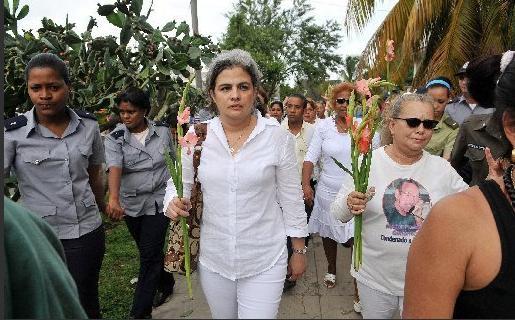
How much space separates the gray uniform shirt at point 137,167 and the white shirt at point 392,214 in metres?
1.77

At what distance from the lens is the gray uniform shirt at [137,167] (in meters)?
3.84

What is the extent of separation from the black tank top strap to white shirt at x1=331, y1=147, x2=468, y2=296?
1.35 meters

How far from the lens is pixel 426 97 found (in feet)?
8.86

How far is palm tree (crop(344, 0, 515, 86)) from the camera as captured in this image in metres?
8.61

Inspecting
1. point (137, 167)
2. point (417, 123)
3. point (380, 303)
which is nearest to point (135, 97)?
point (137, 167)

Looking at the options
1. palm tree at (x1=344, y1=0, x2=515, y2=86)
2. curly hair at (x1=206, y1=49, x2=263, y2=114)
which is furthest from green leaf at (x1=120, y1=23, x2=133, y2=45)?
palm tree at (x1=344, y1=0, x2=515, y2=86)

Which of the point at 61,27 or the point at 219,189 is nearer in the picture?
the point at 219,189

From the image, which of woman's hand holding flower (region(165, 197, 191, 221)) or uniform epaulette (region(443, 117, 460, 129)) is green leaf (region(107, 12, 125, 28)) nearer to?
woman's hand holding flower (region(165, 197, 191, 221))

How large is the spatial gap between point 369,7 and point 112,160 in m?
7.14

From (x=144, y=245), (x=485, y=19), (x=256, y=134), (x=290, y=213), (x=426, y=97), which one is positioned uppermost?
(x=485, y=19)

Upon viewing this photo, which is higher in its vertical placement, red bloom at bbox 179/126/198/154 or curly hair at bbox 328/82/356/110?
curly hair at bbox 328/82/356/110

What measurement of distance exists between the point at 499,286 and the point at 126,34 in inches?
146

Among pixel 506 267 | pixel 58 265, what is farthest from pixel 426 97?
pixel 58 265

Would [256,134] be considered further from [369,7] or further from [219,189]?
[369,7]
